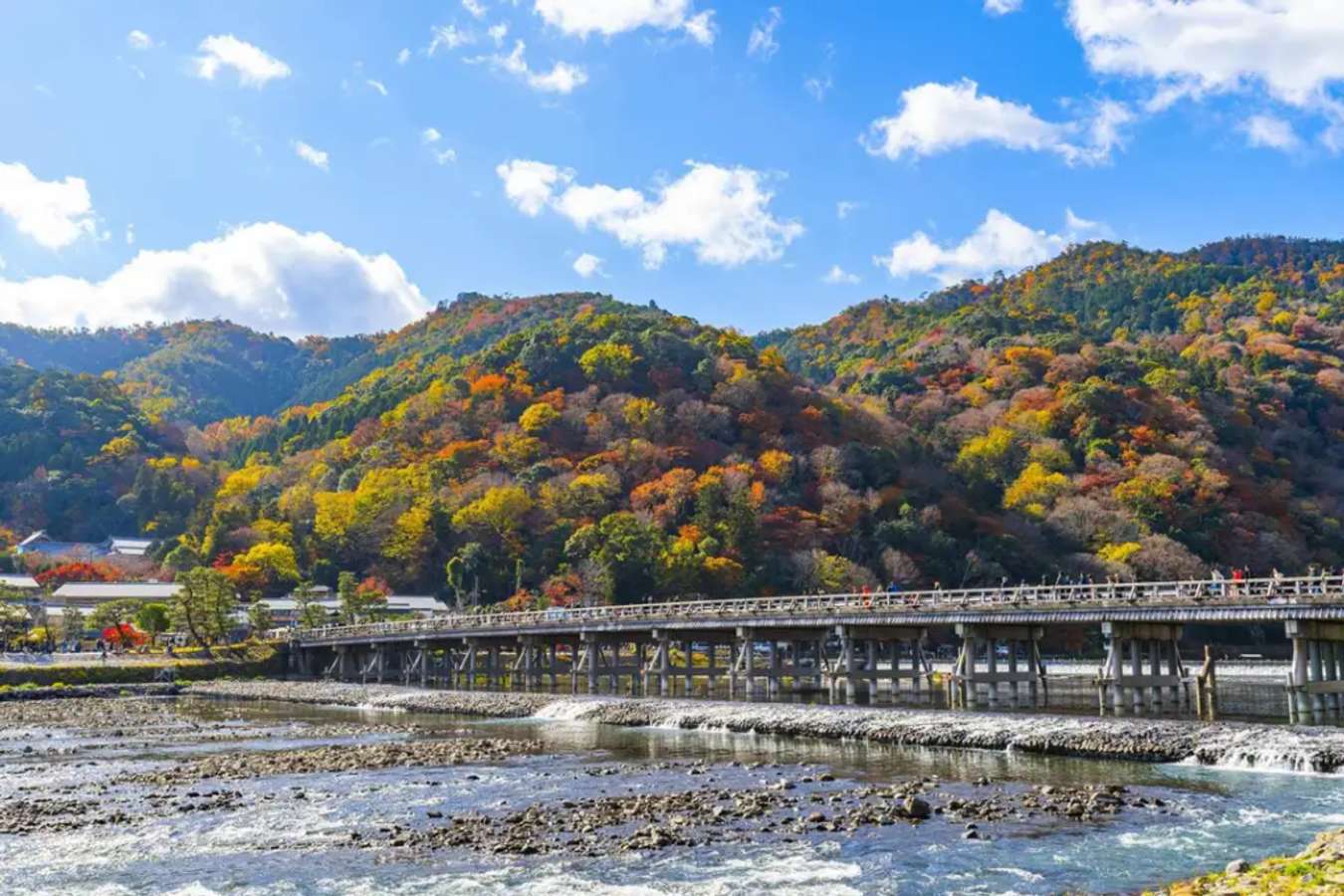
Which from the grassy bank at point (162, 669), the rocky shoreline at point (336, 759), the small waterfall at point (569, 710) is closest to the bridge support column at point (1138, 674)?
the small waterfall at point (569, 710)

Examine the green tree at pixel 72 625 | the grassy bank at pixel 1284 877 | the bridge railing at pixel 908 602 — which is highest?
the bridge railing at pixel 908 602

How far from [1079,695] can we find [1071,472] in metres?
53.8

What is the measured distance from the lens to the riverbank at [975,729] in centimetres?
2694

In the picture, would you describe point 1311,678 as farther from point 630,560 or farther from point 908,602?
point 630,560

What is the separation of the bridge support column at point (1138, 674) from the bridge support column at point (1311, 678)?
15.7ft

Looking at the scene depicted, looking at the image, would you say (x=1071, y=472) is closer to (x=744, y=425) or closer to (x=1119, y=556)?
(x=1119, y=556)

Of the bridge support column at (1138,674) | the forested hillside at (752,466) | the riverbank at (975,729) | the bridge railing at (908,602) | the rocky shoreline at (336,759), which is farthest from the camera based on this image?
the forested hillside at (752,466)

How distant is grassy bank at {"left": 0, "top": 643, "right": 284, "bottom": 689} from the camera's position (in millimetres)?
65125

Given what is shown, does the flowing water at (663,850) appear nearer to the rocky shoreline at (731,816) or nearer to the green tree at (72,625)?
the rocky shoreline at (731,816)

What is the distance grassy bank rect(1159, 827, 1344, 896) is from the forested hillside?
228 feet

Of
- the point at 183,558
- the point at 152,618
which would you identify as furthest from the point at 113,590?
the point at 152,618

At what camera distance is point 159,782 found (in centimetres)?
2788

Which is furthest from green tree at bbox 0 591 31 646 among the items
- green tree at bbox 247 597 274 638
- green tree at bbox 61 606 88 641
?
green tree at bbox 247 597 274 638

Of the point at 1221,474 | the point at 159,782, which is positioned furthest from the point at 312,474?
the point at 159,782
